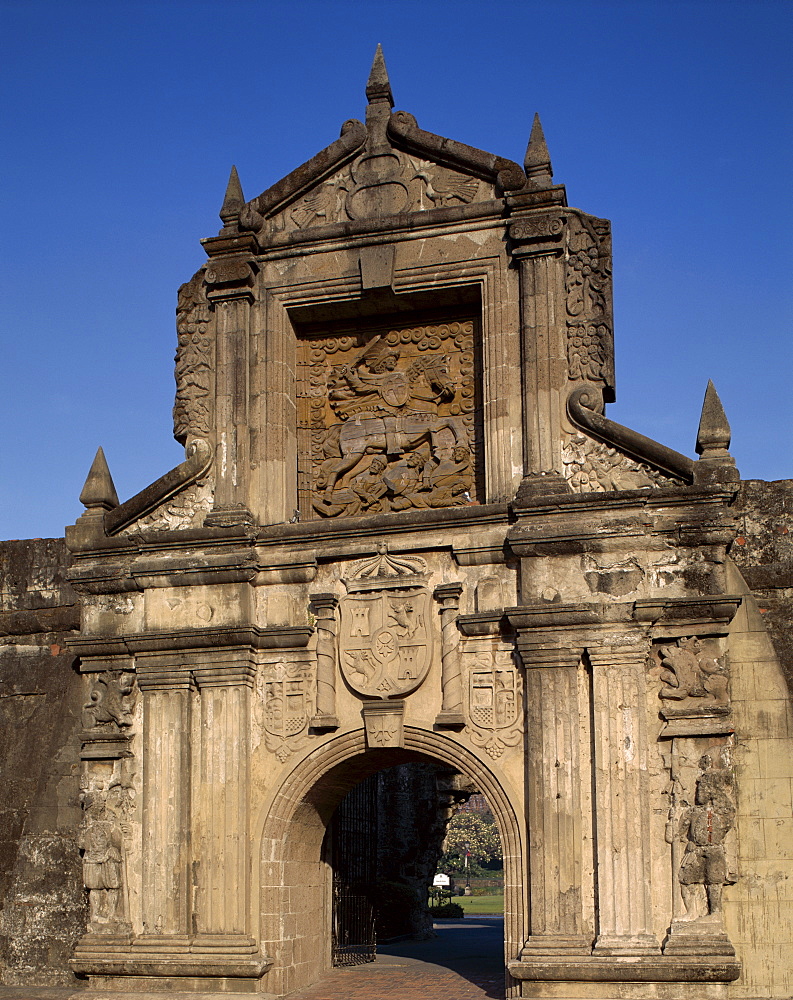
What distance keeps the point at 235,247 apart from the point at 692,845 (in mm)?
7236

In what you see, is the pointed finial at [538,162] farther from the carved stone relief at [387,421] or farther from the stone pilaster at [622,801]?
the stone pilaster at [622,801]

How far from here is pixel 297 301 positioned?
12617 millimetres

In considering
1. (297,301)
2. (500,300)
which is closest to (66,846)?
(297,301)

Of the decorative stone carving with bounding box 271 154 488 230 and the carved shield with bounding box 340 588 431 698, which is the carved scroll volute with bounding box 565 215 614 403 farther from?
the carved shield with bounding box 340 588 431 698

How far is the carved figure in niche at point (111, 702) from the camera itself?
11.9 metres

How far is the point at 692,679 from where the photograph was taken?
414 inches

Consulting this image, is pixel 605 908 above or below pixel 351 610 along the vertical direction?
below

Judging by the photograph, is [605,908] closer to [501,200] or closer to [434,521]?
[434,521]

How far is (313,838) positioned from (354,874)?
8.52ft

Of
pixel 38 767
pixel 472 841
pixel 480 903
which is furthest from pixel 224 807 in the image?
pixel 472 841

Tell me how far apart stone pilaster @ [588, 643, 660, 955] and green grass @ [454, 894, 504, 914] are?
23.9 meters

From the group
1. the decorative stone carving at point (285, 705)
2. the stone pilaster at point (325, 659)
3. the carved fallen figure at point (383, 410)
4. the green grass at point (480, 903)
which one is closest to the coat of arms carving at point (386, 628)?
the stone pilaster at point (325, 659)

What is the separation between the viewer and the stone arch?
35.2 ft

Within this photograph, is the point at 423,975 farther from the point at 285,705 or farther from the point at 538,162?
the point at 538,162
